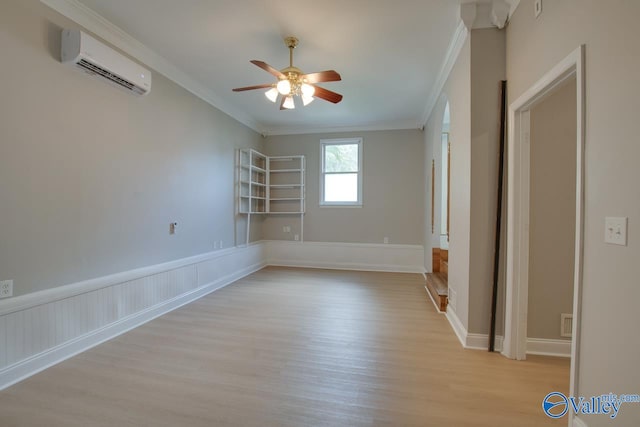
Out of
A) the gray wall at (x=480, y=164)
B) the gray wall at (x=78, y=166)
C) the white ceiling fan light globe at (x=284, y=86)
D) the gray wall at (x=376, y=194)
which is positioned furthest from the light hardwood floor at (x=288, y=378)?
the gray wall at (x=376, y=194)

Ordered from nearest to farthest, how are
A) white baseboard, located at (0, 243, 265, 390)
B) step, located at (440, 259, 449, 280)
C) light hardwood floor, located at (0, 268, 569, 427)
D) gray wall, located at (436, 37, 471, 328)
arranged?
light hardwood floor, located at (0, 268, 569, 427) → white baseboard, located at (0, 243, 265, 390) → gray wall, located at (436, 37, 471, 328) → step, located at (440, 259, 449, 280)

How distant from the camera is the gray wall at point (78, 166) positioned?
6.51ft

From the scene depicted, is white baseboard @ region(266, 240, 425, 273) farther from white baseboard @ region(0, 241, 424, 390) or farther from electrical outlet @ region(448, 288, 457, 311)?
electrical outlet @ region(448, 288, 457, 311)

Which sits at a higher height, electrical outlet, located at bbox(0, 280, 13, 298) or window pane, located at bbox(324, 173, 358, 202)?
window pane, located at bbox(324, 173, 358, 202)

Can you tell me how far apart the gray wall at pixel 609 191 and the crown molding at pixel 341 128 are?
3.96m

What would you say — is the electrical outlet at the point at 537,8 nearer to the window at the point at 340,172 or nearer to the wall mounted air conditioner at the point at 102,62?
the wall mounted air conditioner at the point at 102,62

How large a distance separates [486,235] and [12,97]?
3683mm

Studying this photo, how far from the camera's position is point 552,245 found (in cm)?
224

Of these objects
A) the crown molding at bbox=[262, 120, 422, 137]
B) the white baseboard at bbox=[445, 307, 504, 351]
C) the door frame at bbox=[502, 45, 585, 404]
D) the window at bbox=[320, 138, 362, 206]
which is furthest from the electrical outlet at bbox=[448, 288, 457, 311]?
the crown molding at bbox=[262, 120, 422, 137]

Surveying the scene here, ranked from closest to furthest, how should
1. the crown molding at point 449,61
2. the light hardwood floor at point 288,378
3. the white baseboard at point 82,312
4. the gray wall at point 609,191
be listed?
the gray wall at point 609,191 → the light hardwood floor at point 288,378 → the white baseboard at point 82,312 → the crown molding at point 449,61

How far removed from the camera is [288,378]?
78.7 inches

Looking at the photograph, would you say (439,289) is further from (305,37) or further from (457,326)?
(305,37)

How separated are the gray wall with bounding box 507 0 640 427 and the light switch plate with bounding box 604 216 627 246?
0.07 ft

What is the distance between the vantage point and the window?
577 cm
